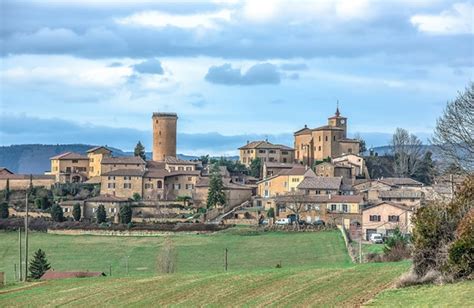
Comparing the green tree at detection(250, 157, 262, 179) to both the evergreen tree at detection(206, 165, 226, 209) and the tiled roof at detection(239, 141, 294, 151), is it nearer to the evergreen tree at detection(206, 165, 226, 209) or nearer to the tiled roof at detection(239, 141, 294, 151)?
the tiled roof at detection(239, 141, 294, 151)

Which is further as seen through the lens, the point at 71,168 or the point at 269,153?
the point at 269,153

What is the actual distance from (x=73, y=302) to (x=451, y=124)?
54.6 feet

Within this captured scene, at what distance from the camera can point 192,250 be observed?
6650 centimetres

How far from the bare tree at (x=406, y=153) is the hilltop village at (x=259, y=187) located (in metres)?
4.47

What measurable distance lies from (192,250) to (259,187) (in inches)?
1125

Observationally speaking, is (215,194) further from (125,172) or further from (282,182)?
(125,172)

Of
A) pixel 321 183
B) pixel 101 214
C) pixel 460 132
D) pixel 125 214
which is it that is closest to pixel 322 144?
pixel 321 183

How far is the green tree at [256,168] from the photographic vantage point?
10656 cm

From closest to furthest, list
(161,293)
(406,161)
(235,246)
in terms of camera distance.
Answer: (161,293)
(235,246)
(406,161)

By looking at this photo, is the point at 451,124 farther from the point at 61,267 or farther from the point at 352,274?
the point at 61,267

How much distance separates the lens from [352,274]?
32094mm

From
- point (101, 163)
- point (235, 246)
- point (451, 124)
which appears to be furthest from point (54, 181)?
point (451, 124)

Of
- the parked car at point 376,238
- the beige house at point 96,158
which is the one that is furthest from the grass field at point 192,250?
the beige house at point 96,158

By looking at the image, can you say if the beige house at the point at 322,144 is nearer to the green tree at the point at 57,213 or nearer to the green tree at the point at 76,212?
the green tree at the point at 76,212
